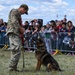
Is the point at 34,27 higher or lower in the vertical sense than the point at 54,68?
higher

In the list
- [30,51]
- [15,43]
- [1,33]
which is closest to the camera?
[15,43]

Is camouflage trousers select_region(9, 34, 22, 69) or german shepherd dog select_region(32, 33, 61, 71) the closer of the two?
camouflage trousers select_region(9, 34, 22, 69)

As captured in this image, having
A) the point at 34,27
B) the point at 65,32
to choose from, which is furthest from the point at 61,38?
the point at 34,27

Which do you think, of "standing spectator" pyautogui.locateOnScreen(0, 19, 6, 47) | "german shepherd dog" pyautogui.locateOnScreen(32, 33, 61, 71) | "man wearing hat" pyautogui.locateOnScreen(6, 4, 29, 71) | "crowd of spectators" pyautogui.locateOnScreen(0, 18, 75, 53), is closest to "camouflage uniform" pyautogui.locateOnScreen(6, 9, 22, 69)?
"man wearing hat" pyautogui.locateOnScreen(6, 4, 29, 71)

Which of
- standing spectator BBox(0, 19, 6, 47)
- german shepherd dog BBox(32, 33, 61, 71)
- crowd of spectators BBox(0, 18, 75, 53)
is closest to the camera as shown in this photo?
german shepherd dog BBox(32, 33, 61, 71)

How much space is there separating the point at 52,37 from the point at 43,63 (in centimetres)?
701

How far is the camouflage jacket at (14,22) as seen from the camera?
939 centimetres

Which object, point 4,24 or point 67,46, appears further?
point 4,24

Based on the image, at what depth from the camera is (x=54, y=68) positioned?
9.79 meters

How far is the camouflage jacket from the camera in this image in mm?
9391

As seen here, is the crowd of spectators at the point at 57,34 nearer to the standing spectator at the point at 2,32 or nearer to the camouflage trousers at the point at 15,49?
the standing spectator at the point at 2,32

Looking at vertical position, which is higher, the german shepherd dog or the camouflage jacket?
the camouflage jacket

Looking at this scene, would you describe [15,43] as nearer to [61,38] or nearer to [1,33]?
[61,38]

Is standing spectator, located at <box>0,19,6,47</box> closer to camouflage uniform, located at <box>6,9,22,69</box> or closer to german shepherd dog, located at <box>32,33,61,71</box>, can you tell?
german shepherd dog, located at <box>32,33,61,71</box>
